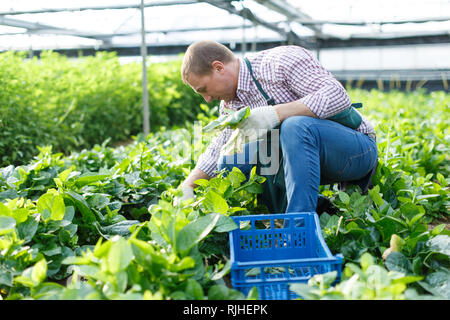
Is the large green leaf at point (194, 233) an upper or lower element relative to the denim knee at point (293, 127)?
lower

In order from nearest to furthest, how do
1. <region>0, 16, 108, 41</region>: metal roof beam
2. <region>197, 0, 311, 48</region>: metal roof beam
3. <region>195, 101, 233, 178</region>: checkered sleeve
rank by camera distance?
<region>195, 101, 233, 178</region>: checkered sleeve → <region>197, 0, 311, 48</region>: metal roof beam → <region>0, 16, 108, 41</region>: metal roof beam

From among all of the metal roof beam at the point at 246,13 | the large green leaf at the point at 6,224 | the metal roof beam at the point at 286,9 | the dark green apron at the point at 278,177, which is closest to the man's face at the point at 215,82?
the dark green apron at the point at 278,177

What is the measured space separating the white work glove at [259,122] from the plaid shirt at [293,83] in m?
0.18

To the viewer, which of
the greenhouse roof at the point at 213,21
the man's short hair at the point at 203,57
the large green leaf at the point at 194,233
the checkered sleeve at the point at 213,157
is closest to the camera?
the large green leaf at the point at 194,233

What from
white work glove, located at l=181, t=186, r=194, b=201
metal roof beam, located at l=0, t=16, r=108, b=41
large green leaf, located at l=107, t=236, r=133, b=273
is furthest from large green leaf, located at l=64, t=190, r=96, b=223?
metal roof beam, located at l=0, t=16, r=108, b=41

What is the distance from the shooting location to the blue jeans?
5.89ft

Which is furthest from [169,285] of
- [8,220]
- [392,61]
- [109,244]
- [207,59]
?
[392,61]

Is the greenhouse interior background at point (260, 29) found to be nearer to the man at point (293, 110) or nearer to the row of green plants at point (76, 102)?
the row of green plants at point (76, 102)

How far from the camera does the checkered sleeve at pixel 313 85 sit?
1.97 metres

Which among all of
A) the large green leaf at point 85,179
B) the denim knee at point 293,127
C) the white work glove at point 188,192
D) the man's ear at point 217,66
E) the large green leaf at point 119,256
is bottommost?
the white work glove at point 188,192

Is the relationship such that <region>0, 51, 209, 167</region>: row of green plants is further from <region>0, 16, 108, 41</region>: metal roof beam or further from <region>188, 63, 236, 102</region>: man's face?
<region>0, 16, 108, 41</region>: metal roof beam

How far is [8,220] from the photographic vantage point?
56.7 inches
